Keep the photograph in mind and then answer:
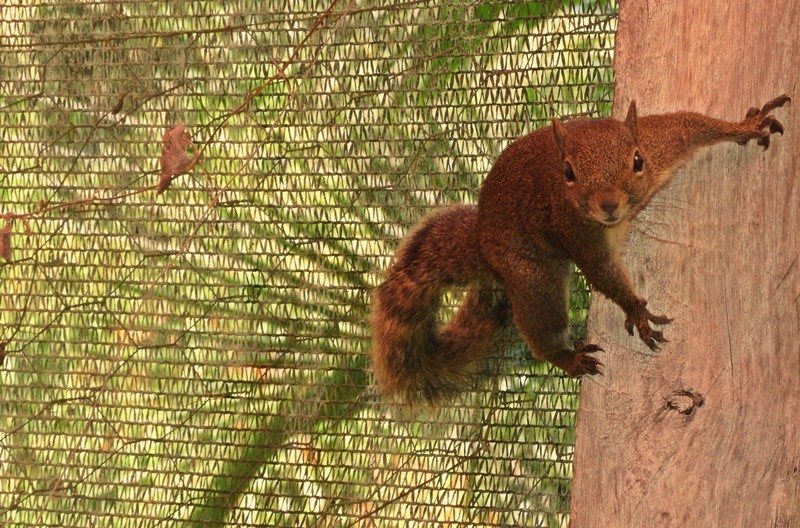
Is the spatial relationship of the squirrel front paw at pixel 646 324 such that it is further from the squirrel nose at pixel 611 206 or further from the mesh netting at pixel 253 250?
the mesh netting at pixel 253 250

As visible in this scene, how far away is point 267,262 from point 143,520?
22.3 inches

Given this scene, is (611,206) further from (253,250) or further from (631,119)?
(253,250)

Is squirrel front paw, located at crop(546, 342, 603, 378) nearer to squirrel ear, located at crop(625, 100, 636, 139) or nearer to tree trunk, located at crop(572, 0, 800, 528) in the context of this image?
tree trunk, located at crop(572, 0, 800, 528)

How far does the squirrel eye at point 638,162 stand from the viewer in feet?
4.90

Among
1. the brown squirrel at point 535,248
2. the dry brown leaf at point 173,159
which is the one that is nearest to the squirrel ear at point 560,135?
the brown squirrel at point 535,248

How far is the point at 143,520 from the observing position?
215 cm

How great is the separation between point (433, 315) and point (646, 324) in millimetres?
493

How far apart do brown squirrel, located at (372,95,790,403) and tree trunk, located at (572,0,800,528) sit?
42 millimetres

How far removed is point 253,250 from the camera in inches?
82.3

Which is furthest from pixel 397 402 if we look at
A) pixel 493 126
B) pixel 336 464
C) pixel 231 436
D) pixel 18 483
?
pixel 18 483

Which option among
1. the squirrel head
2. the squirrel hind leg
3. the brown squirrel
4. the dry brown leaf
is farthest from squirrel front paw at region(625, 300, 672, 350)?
the dry brown leaf

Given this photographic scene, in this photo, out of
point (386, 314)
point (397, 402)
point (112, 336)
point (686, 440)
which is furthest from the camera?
point (112, 336)

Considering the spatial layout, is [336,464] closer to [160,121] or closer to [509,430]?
[509,430]

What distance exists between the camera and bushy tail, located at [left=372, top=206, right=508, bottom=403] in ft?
5.93
